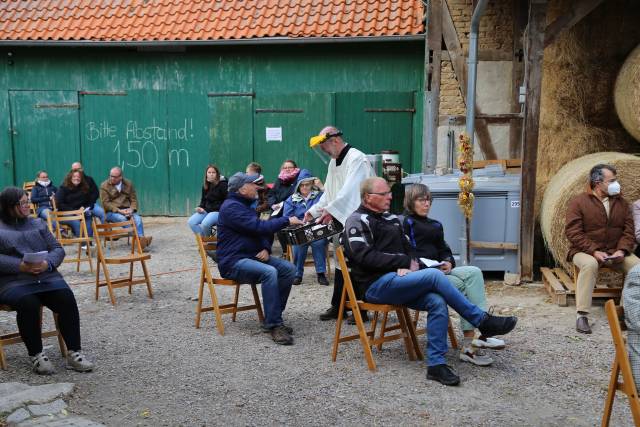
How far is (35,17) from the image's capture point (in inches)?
535

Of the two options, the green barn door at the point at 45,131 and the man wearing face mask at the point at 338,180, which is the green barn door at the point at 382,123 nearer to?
the green barn door at the point at 45,131

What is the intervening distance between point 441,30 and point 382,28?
2.56m

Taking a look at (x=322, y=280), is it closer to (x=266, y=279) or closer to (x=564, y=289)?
(x=266, y=279)

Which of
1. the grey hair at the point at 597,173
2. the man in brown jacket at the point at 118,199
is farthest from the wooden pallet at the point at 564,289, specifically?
the man in brown jacket at the point at 118,199

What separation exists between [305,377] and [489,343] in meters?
1.40

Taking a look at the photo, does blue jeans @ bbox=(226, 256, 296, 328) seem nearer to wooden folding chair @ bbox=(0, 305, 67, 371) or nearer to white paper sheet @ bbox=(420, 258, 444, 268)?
white paper sheet @ bbox=(420, 258, 444, 268)

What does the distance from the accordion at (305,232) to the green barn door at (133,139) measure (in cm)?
766

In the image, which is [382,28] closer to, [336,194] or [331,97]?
[331,97]

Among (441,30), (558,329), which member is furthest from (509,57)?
(558,329)

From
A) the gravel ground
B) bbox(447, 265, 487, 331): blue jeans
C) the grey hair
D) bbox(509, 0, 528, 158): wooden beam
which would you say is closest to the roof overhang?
bbox(509, 0, 528, 158): wooden beam

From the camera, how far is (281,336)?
580cm

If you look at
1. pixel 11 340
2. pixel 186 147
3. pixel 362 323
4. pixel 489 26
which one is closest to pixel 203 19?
pixel 186 147

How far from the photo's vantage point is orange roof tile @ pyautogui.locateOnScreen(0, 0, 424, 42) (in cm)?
1223

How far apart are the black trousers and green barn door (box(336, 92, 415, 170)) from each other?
24.4ft
